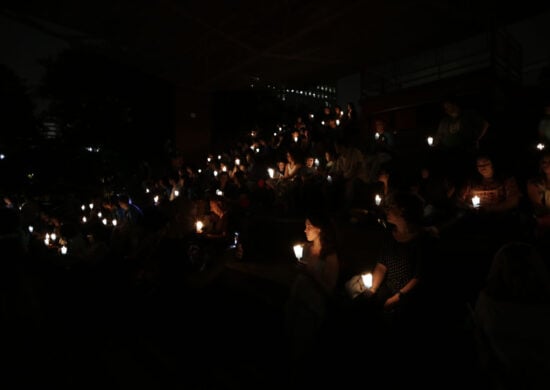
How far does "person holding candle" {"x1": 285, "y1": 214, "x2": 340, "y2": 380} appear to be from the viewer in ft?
9.89

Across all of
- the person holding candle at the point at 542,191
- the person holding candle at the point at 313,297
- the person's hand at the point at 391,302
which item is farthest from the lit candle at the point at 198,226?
the person holding candle at the point at 542,191

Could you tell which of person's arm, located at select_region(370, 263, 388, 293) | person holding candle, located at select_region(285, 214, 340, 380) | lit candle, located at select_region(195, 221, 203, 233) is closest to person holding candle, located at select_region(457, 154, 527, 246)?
person's arm, located at select_region(370, 263, 388, 293)

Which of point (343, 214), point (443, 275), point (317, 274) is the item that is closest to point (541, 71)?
point (343, 214)

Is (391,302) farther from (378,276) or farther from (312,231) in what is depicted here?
(312,231)

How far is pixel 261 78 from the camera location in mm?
13664

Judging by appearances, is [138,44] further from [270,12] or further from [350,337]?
[350,337]

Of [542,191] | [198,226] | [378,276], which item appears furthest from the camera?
[198,226]

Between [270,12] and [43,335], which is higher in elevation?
[270,12]

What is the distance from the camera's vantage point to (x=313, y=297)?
9.93 feet

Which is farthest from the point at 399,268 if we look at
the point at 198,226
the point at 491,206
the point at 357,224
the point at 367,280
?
the point at 198,226

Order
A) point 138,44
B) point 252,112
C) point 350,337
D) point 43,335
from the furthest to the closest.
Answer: point 252,112, point 138,44, point 43,335, point 350,337

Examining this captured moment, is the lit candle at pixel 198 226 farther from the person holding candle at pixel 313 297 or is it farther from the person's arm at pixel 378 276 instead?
the person's arm at pixel 378 276

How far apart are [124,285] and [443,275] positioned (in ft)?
12.6

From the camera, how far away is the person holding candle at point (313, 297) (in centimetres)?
302
